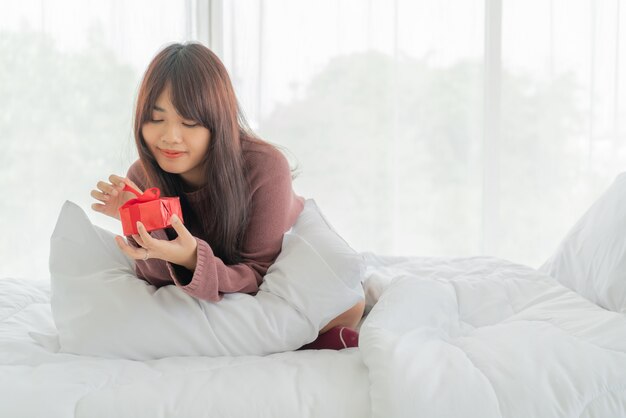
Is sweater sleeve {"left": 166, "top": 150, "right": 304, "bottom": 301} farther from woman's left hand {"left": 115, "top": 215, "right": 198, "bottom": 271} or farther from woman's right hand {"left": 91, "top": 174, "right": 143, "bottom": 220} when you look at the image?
woman's right hand {"left": 91, "top": 174, "right": 143, "bottom": 220}

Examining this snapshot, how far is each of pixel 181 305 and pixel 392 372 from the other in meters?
0.43

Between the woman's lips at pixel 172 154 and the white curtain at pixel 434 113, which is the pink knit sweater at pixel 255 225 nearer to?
the woman's lips at pixel 172 154

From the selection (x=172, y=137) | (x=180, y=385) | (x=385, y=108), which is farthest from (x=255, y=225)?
(x=385, y=108)

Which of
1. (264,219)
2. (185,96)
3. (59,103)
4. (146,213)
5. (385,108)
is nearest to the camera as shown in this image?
(146,213)

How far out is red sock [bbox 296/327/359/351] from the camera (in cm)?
127

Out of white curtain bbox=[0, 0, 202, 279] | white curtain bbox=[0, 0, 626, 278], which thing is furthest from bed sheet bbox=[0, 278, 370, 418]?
white curtain bbox=[0, 0, 626, 278]

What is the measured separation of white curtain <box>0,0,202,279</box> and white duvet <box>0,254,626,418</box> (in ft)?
6.10

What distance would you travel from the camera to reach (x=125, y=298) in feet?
3.91

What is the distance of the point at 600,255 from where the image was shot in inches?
54.1

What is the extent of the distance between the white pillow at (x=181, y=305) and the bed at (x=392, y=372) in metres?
0.03

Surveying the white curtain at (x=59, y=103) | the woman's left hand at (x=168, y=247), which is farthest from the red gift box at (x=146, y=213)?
the white curtain at (x=59, y=103)

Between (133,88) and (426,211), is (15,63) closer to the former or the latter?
(133,88)

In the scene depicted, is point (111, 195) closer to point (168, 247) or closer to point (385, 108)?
point (168, 247)

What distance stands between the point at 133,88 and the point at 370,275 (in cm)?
188
